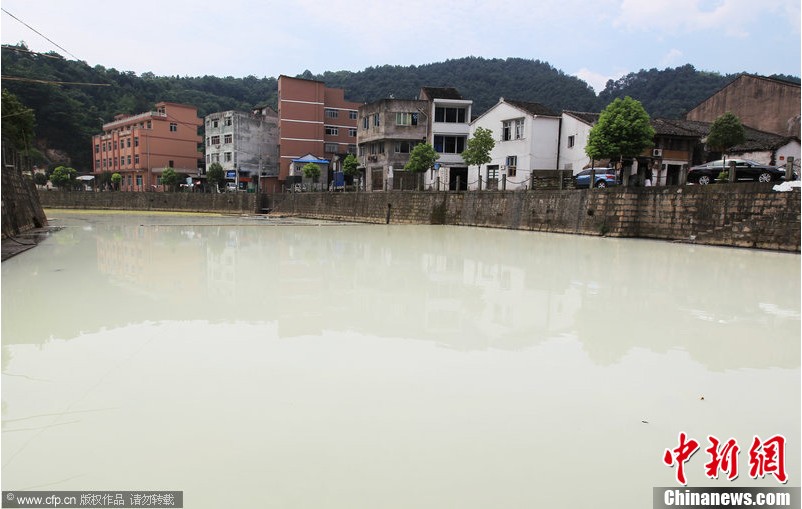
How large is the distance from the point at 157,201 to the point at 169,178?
2.86m

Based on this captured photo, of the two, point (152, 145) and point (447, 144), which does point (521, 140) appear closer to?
point (447, 144)

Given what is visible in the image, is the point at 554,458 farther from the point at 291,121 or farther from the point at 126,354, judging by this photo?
the point at 291,121

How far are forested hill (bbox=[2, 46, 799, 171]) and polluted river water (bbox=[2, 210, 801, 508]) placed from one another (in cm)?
4913

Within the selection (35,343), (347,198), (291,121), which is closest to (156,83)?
(291,121)

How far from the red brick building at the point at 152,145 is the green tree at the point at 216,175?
23.1 ft

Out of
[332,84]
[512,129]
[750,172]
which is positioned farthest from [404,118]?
[332,84]

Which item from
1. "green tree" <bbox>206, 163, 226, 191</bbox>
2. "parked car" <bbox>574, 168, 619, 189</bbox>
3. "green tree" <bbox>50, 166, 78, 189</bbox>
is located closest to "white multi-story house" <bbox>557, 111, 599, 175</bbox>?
"parked car" <bbox>574, 168, 619, 189</bbox>

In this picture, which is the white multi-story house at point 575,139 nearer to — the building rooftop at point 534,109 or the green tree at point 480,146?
the building rooftop at point 534,109

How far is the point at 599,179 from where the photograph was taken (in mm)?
21875

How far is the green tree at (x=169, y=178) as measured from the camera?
167ft

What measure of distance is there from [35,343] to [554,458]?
16.7 ft

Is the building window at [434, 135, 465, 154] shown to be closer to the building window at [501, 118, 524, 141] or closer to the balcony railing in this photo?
the building window at [501, 118, 524, 141]

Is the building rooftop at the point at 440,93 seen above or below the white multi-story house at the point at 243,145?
above

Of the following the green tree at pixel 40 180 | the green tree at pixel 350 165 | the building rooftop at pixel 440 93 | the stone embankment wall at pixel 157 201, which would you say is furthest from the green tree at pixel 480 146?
the green tree at pixel 40 180
